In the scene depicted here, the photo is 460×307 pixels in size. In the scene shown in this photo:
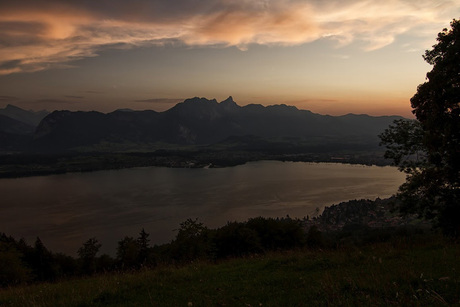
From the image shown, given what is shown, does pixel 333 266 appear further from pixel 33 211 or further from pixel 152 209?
pixel 33 211

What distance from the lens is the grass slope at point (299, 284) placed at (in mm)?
7332

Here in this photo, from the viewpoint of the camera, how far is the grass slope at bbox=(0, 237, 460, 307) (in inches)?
289

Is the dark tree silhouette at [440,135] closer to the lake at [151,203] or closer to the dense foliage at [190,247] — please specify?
the dense foliage at [190,247]

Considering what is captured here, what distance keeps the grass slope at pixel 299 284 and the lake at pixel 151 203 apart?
83.4 metres

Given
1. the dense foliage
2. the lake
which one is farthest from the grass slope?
the lake

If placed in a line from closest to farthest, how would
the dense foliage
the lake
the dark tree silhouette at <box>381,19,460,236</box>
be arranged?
the dark tree silhouette at <box>381,19,460,236</box>, the dense foliage, the lake

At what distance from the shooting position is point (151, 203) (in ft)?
447

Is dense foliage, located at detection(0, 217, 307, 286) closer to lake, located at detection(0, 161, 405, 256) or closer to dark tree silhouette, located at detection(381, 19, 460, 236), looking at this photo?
dark tree silhouette, located at detection(381, 19, 460, 236)

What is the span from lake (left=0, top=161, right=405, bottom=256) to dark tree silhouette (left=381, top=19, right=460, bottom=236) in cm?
8217

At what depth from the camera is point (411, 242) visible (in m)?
13.1

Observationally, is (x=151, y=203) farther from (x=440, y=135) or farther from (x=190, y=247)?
(x=440, y=135)

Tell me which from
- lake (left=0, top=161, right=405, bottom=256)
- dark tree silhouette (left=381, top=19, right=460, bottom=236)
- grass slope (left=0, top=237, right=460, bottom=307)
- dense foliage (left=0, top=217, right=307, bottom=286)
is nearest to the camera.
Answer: grass slope (left=0, top=237, right=460, bottom=307)

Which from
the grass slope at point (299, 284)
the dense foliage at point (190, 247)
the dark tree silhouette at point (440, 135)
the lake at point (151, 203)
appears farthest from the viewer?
the lake at point (151, 203)

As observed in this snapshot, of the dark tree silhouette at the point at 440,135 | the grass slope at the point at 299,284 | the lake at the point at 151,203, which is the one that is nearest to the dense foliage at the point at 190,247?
the dark tree silhouette at the point at 440,135
